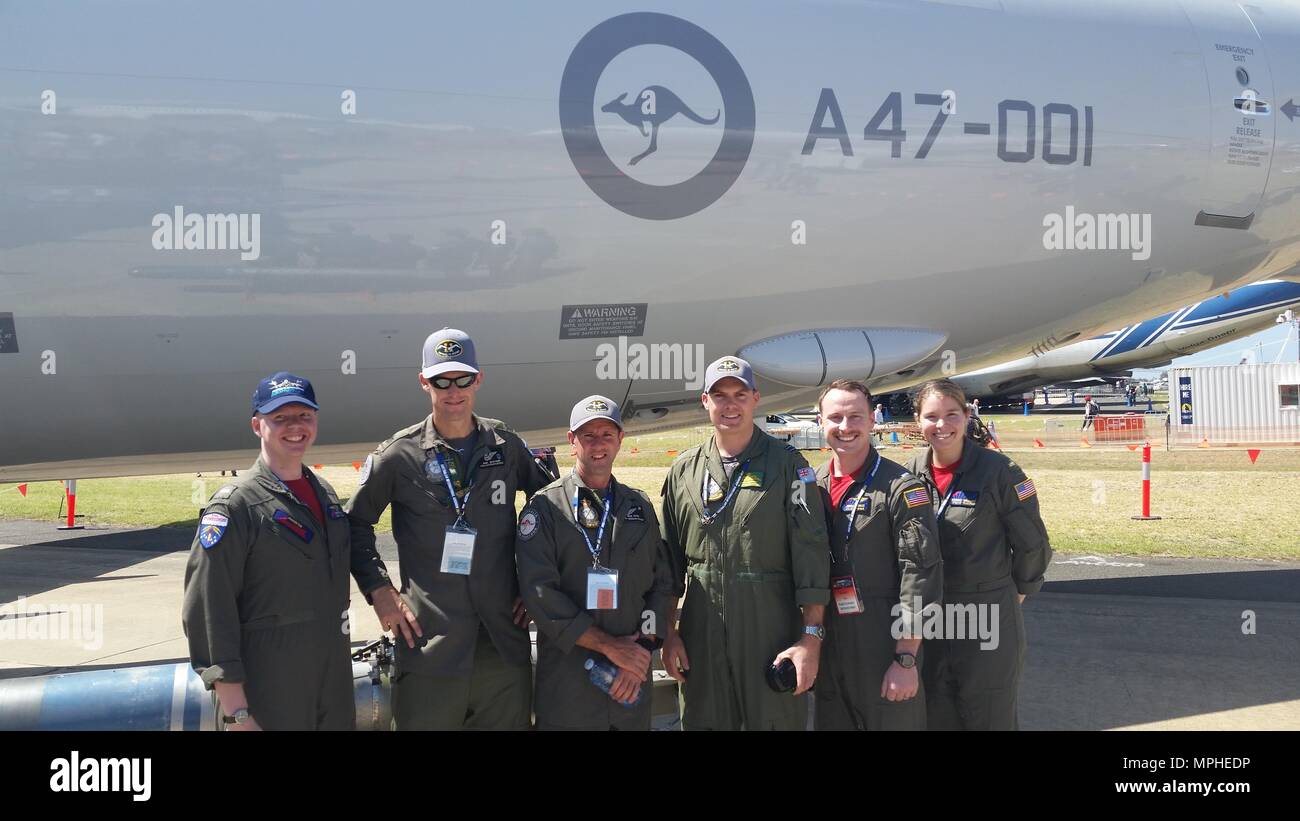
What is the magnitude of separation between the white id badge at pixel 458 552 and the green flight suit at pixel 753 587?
2.86 ft

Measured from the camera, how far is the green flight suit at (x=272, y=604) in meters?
3.38

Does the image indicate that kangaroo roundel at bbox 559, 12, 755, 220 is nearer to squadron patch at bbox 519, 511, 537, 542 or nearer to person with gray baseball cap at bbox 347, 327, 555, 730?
person with gray baseball cap at bbox 347, 327, 555, 730

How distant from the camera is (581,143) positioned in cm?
570

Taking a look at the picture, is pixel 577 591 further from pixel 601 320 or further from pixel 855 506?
pixel 601 320

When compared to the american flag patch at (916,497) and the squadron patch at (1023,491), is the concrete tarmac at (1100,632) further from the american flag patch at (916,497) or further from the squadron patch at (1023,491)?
the american flag patch at (916,497)

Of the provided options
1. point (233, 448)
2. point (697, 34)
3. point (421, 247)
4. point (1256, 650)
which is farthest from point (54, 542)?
point (1256, 650)

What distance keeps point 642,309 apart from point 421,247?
Answer: 1.42 meters

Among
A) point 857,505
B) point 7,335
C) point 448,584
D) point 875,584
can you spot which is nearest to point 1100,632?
point 875,584

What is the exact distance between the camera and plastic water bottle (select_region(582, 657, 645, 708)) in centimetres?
374

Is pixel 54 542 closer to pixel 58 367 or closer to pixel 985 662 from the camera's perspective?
pixel 58 367

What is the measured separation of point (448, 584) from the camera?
385cm

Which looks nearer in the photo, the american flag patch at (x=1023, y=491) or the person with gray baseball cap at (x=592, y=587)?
the person with gray baseball cap at (x=592, y=587)

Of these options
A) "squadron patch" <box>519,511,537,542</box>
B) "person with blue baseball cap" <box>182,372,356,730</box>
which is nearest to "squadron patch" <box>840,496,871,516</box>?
"squadron patch" <box>519,511,537,542</box>

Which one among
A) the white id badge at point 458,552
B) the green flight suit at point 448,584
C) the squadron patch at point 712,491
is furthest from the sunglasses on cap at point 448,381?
the squadron patch at point 712,491
